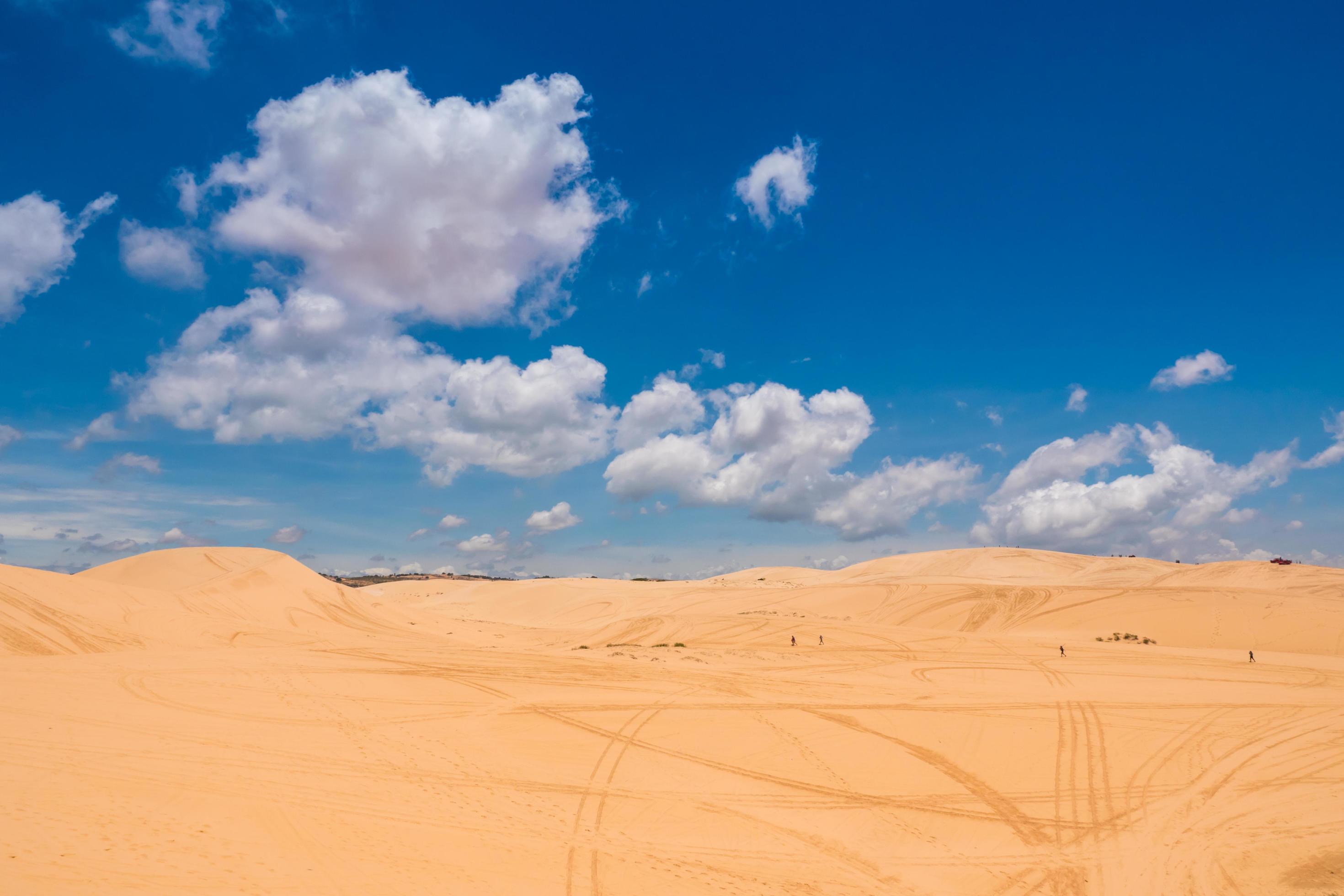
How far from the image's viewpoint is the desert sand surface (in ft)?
25.9

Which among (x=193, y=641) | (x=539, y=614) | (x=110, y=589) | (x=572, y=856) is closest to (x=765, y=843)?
(x=572, y=856)

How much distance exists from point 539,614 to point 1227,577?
178 feet

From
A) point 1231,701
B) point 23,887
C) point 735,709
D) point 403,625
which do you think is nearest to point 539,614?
point 403,625

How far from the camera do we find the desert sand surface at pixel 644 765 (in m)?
7.89

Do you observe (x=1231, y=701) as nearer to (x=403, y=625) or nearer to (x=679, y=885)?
(x=679, y=885)

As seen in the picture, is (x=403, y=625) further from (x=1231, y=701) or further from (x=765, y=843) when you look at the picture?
(x=1231, y=701)

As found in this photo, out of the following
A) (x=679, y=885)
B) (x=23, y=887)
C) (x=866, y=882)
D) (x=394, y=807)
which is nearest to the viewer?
(x=23, y=887)

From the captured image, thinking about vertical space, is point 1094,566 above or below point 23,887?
above

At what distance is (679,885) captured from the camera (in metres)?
7.88

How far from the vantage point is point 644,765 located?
11.9 m

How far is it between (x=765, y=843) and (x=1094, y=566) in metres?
63.0

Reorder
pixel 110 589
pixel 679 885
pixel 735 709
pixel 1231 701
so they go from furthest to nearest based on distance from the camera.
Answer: pixel 110 589 → pixel 1231 701 → pixel 735 709 → pixel 679 885

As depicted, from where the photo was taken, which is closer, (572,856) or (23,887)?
(23,887)

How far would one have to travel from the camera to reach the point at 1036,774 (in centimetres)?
1223
